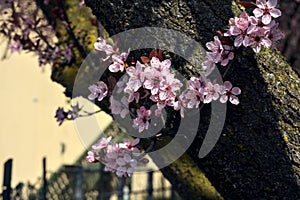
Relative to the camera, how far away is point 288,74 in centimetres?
230

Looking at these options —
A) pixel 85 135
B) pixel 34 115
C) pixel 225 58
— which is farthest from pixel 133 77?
pixel 34 115

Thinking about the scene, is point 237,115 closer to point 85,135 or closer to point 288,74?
point 288,74

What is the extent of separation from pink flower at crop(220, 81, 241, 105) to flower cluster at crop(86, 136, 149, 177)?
473 mm

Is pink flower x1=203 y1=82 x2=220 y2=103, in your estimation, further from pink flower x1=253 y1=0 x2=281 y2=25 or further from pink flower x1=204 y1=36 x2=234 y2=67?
pink flower x1=253 y1=0 x2=281 y2=25

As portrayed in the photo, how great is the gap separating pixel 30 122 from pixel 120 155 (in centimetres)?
771

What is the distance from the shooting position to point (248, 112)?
2205mm

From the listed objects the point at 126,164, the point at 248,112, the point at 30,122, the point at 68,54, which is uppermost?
the point at 30,122

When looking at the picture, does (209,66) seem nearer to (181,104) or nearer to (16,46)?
(181,104)

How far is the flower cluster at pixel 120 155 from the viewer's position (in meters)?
2.42

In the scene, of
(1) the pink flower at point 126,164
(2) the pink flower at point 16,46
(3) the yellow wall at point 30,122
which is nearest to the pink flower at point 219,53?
(1) the pink flower at point 126,164

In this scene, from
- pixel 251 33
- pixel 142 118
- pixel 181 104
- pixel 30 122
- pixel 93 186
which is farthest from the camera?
pixel 30 122

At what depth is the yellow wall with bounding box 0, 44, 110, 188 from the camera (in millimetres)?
9664

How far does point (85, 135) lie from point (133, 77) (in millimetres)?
1020

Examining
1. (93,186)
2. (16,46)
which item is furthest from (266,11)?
(93,186)
